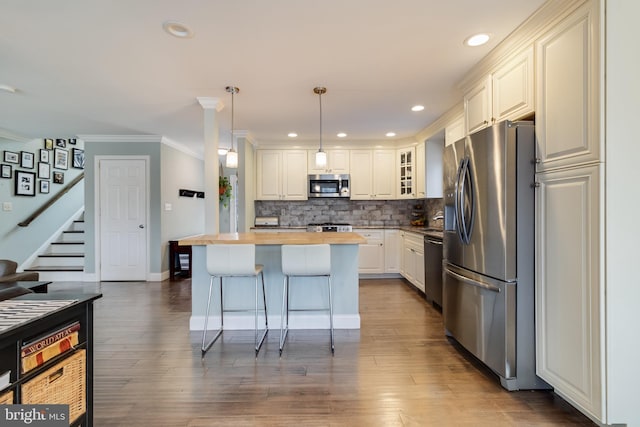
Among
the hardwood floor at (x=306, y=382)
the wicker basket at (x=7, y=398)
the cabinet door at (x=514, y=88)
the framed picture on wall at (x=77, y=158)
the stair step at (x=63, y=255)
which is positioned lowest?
the hardwood floor at (x=306, y=382)

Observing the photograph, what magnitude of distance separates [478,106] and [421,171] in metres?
2.25

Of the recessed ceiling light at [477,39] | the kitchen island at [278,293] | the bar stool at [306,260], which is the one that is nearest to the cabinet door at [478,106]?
the recessed ceiling light at [477,39]

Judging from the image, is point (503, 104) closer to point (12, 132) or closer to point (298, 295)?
point (298, 295)

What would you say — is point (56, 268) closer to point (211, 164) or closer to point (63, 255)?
point (63, 255)

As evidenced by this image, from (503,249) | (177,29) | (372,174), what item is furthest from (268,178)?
(503,249)

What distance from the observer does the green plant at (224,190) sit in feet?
18.0

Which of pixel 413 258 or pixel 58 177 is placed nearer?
pixel 413 258

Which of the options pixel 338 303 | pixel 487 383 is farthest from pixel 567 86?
pixel 338 303

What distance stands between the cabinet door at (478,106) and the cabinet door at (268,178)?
11.0 ft

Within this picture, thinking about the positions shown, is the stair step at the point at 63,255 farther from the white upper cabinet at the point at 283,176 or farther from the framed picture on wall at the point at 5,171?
the white upper cabinet at the point at 283,176

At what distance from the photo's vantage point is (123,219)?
17.3 ft

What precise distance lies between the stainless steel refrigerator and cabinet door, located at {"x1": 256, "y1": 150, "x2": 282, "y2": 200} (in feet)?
12.0

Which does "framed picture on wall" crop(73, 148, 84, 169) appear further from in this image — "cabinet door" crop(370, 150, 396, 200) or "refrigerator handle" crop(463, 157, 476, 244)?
"refrigerator handle" crop(463, 157, 476, 244)

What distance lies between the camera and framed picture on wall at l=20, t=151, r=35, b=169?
16.9ft
